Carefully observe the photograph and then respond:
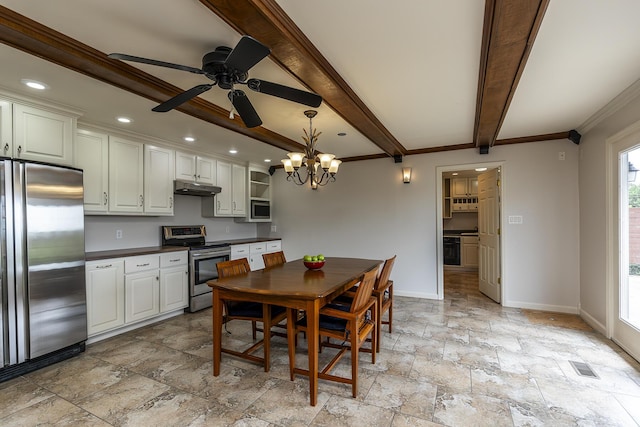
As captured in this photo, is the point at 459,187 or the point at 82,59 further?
the point at 459,187

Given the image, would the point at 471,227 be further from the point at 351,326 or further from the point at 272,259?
the point at 351,326

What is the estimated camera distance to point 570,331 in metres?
3.39

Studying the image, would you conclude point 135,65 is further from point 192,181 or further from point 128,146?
point 192,181

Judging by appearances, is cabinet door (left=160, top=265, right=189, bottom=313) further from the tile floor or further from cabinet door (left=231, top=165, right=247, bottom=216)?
cabinet door (left=231, top=165, right=247, bottom=216)

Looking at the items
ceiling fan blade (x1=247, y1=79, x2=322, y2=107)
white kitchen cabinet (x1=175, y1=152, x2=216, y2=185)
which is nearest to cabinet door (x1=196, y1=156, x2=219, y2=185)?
white kitchen cabinet (x1=175, y1=152, x2=216, y2=185)

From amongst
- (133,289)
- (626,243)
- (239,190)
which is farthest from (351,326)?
(239,190)

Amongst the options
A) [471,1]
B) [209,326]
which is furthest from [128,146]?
[471,1]

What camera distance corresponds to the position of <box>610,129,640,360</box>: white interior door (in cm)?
279

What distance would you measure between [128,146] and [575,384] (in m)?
5.02

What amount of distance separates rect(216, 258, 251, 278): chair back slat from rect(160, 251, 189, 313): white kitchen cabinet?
54.2 inches

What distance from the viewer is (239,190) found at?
5.39 metres

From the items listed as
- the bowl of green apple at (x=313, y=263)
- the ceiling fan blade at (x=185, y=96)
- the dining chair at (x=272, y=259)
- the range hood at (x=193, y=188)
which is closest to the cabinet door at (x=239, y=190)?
the range hood at (x=193, y=188)

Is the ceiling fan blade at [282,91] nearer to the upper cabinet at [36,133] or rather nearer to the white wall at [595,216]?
the upper cabinet at [36,133]

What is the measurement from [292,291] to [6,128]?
109 inches
